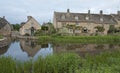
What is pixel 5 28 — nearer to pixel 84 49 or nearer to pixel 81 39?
pixel 81 39

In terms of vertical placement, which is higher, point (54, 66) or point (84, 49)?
point (54, 66)

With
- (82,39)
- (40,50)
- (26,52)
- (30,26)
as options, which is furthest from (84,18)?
(26,52)

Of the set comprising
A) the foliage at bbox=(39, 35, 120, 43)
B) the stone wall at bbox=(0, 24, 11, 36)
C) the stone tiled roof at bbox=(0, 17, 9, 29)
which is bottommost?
the foliage at bbox=(39, 35, 120, 43)

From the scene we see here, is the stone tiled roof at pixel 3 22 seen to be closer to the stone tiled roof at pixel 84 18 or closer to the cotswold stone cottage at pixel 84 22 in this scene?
the cotswold stone cottage at pixel 84 22

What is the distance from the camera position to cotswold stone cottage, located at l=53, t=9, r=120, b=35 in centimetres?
6336

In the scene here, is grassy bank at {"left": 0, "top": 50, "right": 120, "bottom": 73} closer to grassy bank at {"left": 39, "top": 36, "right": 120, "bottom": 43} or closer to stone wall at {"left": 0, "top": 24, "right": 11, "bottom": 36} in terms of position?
grassy bank at {"left": 39, "top": 36, "right": 120, "bottom": 43}

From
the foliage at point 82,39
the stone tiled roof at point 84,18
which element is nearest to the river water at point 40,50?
the foliage at point 82,39

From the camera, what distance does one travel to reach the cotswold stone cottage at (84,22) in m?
63.4

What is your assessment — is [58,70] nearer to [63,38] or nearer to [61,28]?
[63,38]

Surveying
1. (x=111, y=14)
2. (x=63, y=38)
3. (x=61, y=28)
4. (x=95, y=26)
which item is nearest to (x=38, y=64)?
(x=63, y=38)

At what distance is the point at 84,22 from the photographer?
66.6m

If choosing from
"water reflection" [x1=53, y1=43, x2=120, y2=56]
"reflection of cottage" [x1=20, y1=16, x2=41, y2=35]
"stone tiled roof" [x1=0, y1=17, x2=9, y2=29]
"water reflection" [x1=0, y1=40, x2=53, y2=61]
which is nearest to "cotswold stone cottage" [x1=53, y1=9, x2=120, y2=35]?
Answer: "reflection of cottage" [x1=20, y1=16, x2=41, y2=35]

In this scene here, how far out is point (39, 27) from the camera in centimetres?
6919

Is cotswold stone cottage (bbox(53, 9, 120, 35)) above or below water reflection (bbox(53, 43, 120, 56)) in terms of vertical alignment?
above
